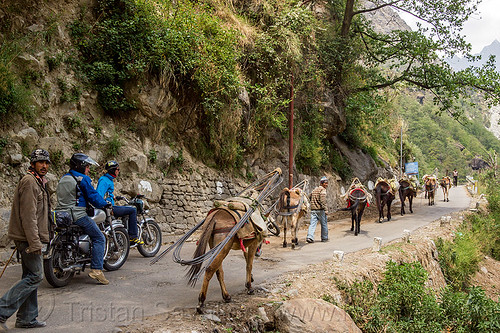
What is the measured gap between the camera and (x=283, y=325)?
5.27 meters

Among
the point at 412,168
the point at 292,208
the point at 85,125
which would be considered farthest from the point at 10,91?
the point at 412,168

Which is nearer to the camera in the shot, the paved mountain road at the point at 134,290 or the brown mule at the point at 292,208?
the paved mountain road at the point at 134,290

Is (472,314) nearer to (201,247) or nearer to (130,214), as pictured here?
(201,247)

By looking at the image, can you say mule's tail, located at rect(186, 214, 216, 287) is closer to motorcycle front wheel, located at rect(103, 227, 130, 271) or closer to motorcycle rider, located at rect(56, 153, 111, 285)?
motorcycle rider, located at rect(56, 153, 111, 285)

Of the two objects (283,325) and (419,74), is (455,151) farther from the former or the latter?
(283,325)

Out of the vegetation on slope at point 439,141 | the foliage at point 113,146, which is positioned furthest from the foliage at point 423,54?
the vegetation on slope at point 439,141

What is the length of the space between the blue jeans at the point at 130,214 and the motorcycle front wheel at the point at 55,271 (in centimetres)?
163

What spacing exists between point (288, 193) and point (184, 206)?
334 cm

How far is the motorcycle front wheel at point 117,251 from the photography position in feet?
23.2

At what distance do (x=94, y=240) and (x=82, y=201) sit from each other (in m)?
0.68

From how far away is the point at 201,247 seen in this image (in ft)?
17.5

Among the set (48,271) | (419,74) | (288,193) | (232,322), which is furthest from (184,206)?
(419,74)

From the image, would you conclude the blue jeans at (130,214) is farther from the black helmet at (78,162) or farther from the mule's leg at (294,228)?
the mule's leg at (294,228)

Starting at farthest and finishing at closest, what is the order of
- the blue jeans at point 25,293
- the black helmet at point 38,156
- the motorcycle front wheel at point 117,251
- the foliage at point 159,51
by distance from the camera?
the foliage at point 159,51, the motorcycle front wheel at point 117,251, the black helmet at point 38,156, the blue jeans at point 25,293
